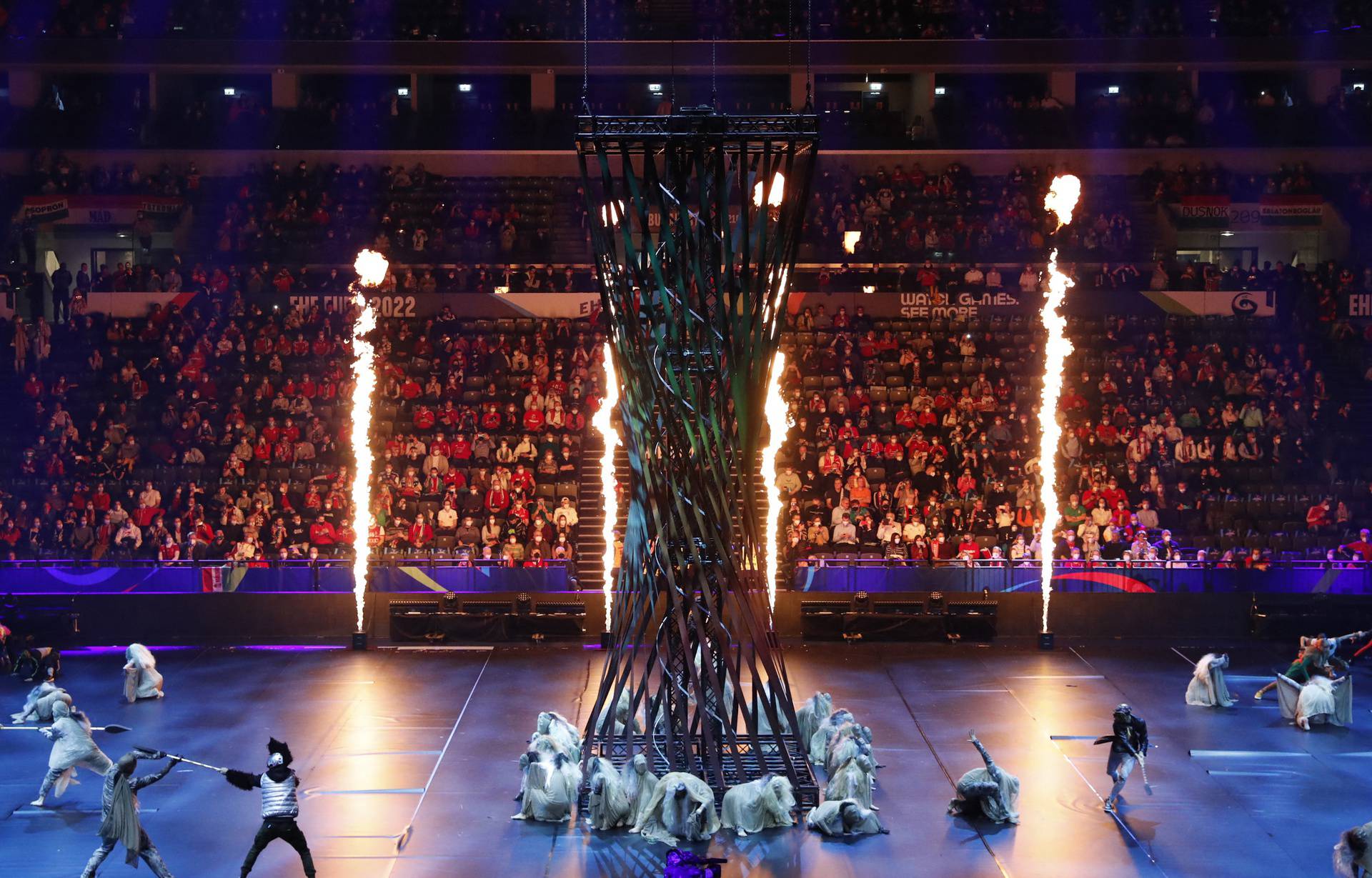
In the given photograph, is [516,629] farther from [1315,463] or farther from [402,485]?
[1315,463]

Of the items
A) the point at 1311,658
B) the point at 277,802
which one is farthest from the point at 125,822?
the point at 1311,658

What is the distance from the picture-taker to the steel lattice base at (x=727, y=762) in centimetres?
1453

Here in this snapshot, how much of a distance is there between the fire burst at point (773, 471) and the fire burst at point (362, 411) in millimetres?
5963

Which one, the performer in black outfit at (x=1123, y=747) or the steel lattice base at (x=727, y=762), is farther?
the performer in black outfit at (x=1123, y=747)

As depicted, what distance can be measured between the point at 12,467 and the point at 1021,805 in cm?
1913

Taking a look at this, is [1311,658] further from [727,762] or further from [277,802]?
[277,802]

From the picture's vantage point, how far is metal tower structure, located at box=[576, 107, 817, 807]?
13.9m

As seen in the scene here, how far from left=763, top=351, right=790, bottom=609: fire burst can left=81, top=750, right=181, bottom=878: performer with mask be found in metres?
11.4

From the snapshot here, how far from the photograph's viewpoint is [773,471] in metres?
25.9

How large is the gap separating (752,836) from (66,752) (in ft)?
21.3

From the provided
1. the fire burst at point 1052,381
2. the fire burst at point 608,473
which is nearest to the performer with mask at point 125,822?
the fire burst at point 608,473

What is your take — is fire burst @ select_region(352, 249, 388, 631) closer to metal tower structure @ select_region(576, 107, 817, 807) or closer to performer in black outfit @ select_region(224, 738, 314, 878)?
metal tower structure @ select_region(576, 107, 817, 807)

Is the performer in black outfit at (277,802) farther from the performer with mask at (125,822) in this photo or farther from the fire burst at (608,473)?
the fire burst at (608,473)

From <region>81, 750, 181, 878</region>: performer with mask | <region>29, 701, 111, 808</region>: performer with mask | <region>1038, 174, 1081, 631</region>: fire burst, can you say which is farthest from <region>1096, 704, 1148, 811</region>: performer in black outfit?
<region>29, 701, 111, 808</region>: performer with mask
